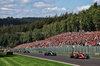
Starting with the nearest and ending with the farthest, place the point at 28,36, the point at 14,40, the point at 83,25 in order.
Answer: the point at 83,25
the point at 28,36
the point at 14,40

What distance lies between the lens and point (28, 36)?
148625 mm

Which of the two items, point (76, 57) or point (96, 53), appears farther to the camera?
point (96, 53)

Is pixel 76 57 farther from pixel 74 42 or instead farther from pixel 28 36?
pixel 28 36

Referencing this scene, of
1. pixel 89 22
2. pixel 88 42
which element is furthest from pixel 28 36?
pixel 88 42

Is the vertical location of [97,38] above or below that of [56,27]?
below

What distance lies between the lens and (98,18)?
61500 mm

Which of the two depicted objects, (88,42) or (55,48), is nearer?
(88,42)

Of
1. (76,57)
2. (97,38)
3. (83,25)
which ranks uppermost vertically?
(83,25)

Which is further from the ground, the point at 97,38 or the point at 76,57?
the point at 97,38

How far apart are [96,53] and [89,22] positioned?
119ft

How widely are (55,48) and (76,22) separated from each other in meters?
29.6

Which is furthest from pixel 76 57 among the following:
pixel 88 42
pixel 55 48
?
pixel 55 48

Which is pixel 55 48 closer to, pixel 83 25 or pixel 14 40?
pixel 83 25

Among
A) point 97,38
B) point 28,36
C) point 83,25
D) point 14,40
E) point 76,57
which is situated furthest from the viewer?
point 14,40
